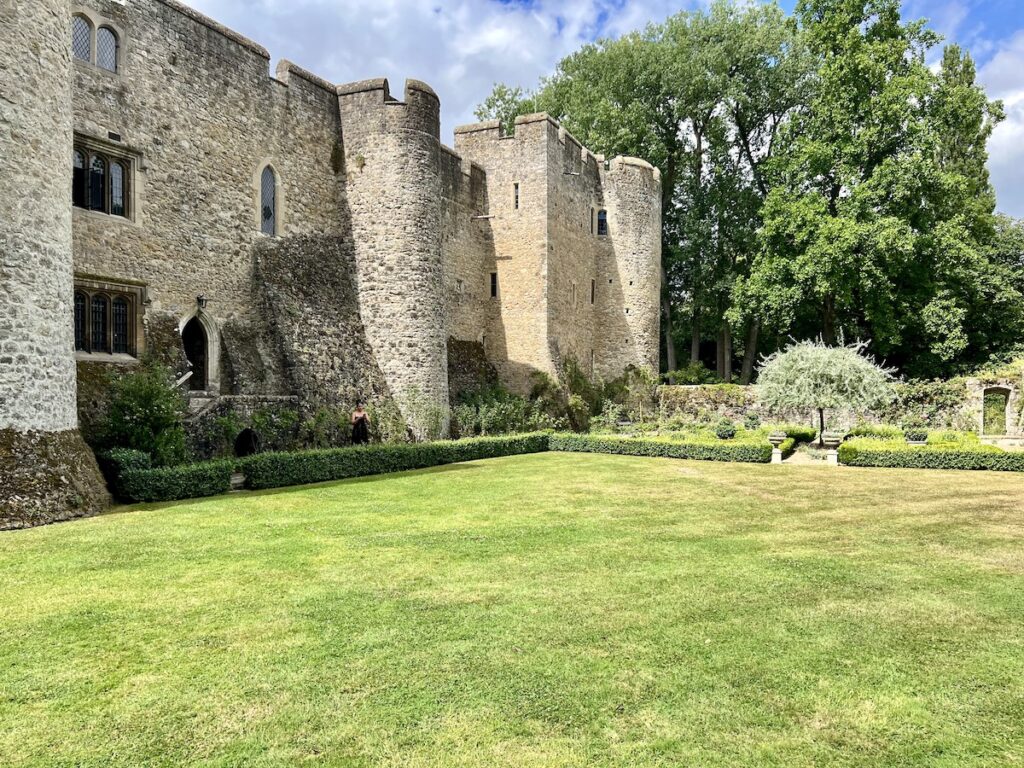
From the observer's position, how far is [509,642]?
16.8ft

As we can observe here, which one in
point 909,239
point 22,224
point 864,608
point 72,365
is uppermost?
point 909,239

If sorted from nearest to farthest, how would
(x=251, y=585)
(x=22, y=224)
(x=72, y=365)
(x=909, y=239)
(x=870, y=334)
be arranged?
(x=251, y=585), (x=22, y=224), (x=72, y=365), (x=909, y=239), (x=870, y=334)

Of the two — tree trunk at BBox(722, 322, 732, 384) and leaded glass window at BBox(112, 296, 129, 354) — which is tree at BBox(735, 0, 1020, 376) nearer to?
tree trunk at BBox(722, 322, 732, 384)

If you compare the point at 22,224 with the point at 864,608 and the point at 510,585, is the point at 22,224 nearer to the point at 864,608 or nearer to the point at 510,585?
the point at 510,585

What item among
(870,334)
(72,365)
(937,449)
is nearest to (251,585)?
(72,365)

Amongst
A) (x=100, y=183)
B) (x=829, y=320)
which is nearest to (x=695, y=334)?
(x=829, y=320)

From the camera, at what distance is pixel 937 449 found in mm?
17938

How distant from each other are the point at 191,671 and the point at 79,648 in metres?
1.02

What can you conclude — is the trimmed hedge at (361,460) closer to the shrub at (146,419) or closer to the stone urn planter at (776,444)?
the shrub at (146,419)

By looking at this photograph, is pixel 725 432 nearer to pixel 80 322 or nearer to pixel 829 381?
pixel 829 381

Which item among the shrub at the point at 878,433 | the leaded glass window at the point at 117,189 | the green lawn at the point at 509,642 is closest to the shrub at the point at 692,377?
the shrub at the point at 878,433

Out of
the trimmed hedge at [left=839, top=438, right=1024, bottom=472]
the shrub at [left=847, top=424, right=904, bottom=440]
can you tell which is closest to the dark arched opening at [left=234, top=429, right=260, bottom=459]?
the trimmed hedge at [left=839, top=438, right=1024, bottom=472]

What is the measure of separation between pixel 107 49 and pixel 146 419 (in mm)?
7954

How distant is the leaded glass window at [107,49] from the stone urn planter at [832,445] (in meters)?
19.4
